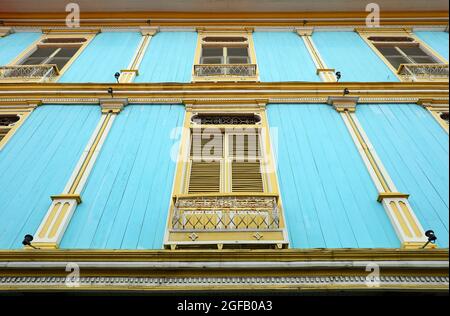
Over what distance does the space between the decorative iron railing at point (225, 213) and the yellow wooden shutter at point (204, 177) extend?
1.68 ft

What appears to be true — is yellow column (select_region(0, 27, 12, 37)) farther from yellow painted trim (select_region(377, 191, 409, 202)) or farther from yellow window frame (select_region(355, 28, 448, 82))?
yellow painted trim (select_region(377, 191, 409, 202))

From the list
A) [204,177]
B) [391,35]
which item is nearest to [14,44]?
[204,177]

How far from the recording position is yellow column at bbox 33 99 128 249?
14.7 ft

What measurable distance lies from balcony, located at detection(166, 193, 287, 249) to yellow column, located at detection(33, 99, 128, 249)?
133cm

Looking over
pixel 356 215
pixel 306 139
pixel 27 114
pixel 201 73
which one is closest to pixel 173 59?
pixel 201 73

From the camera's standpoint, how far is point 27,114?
6871 millimetres

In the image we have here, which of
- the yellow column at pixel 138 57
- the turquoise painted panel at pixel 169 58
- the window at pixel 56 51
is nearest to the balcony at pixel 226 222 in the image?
the turquoise painted panel at pixel 169 58

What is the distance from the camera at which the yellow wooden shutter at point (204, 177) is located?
538 cm

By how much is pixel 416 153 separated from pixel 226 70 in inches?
165

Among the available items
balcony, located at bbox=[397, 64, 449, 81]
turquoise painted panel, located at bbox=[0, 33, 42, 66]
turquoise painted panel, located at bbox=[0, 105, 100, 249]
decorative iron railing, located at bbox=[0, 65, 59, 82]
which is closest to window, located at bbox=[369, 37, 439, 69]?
balcony, located at bbox=[397, 64, 449, 81]
